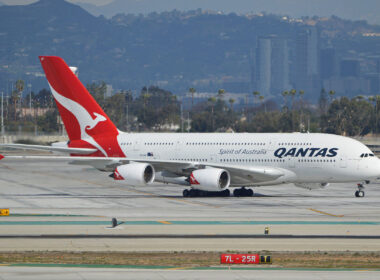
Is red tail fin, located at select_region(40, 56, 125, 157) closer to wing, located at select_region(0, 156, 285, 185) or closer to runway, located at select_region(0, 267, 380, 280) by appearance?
wing, located at select_region(0, 156, 285, 185)

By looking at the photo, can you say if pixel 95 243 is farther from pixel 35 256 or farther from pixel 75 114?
pixel 75 114

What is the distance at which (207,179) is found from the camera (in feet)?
166

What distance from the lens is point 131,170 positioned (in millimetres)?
51094

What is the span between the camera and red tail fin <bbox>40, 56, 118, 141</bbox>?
56.3 meters

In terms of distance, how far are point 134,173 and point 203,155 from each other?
19.9 ft

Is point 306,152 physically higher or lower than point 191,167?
higher

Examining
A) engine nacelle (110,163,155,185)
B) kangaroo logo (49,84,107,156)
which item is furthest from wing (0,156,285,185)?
kangaroo logo (49,84,107,156)

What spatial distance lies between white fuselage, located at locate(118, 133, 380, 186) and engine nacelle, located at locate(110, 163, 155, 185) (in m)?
4.31

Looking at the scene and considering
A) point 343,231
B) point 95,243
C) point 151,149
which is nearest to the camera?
point 95,243

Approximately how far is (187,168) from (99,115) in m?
8.77

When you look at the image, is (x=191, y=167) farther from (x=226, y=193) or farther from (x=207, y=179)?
(x=226, y=193)

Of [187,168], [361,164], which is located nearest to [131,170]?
[187,168]

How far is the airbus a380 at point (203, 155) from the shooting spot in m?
51.5

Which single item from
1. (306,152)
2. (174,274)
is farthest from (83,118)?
(174,274)
